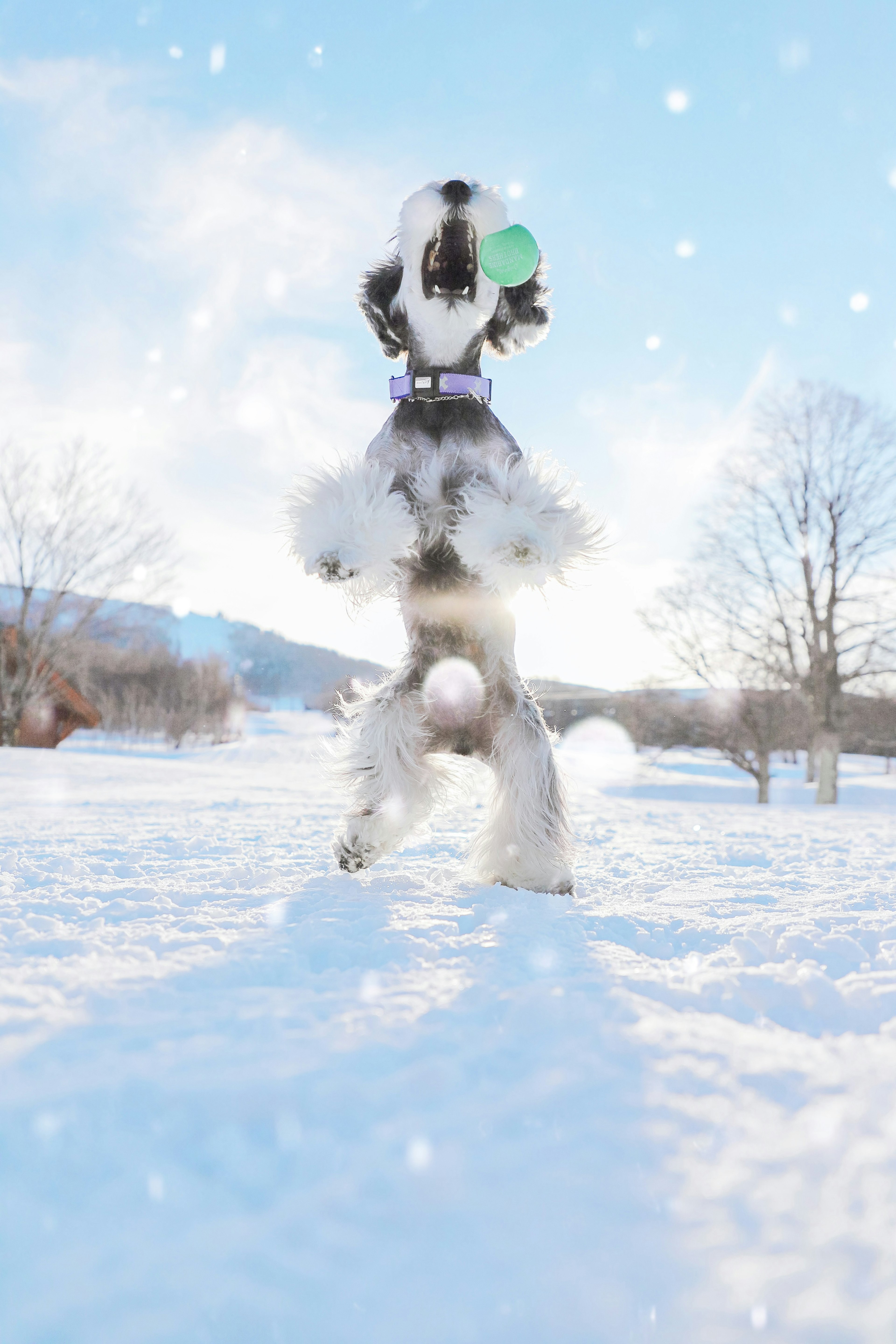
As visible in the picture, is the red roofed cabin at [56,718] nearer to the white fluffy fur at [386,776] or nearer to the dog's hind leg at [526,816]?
the white fluffy fur at [386,776]

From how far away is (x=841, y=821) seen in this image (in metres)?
7.24

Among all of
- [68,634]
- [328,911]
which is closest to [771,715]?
[68,634]

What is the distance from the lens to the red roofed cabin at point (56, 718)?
19.0m

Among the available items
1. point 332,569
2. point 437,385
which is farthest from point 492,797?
point 437,385

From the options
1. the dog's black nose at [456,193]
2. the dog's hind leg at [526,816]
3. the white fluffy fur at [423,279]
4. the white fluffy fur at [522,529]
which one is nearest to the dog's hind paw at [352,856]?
the dog's hind leg at [526,816]

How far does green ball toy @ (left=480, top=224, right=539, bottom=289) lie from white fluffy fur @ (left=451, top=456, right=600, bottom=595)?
0.67m

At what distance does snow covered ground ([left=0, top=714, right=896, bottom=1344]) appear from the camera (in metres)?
0.76

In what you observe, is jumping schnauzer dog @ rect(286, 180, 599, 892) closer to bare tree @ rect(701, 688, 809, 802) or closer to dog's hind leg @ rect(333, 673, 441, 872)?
dog's hind leg @ rect(333, 673, 441, 872)

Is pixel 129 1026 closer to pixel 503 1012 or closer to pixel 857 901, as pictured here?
pixel 503 1012

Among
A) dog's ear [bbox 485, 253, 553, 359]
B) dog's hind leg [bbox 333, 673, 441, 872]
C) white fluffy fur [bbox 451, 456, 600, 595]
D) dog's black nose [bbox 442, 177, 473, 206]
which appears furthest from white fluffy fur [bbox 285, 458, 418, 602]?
dog's black nose [bbox 442, 177, 473, 206]

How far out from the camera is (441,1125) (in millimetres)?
1008

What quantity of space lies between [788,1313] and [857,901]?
199 cm

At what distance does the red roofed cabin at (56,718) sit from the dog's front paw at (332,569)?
56.7ft

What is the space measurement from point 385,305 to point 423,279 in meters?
0.27
